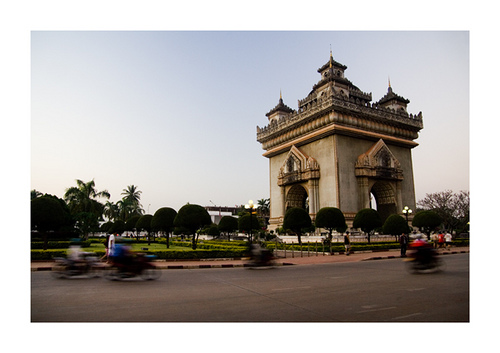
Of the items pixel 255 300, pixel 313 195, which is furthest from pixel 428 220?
pixel 255 300

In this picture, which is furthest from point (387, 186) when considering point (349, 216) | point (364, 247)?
point (364, 247)

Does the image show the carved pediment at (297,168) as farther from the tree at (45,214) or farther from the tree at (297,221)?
the tree at (45,214)

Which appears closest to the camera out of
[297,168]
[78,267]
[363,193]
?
[78,267]

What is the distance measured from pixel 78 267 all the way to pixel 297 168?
25.5 m

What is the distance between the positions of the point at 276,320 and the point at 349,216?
1020 inches

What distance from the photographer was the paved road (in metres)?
5.77

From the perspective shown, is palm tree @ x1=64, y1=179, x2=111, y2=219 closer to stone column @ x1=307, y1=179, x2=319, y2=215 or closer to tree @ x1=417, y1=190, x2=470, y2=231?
stone column @ x1=307, y1=179, x2=319, y2=215

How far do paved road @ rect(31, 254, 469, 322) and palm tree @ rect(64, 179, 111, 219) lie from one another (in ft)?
108

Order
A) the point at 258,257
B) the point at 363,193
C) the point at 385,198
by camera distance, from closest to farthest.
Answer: the point at 258,257 < the point at 363,193 < the point at 385,198

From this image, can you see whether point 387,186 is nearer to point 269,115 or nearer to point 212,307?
point 269,115

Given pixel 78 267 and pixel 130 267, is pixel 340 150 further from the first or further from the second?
pixel 78 267

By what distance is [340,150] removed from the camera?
3127 centimetres

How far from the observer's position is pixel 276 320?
561 centimetres

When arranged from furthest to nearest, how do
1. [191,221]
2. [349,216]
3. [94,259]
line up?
[349,216] → [191,221] → [94,259]
